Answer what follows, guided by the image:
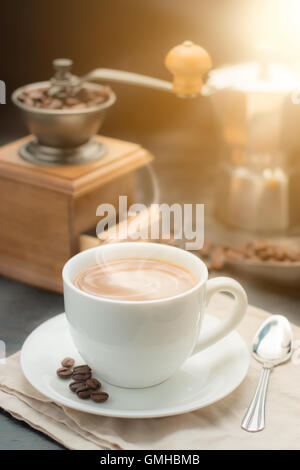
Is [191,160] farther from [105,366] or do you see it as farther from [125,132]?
[105,366]

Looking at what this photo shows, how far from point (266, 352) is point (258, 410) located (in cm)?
9

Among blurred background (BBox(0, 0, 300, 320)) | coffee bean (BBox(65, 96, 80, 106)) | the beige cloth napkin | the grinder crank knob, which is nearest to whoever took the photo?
the beige cloth napkin

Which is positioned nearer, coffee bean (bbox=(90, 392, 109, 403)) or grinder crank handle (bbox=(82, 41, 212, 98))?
coffee bean (bbox=(90, 392, 109, 403))

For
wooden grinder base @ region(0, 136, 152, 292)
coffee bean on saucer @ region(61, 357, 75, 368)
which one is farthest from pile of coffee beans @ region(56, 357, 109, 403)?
wooden grinder base @ region(0, 136, 152, 292)

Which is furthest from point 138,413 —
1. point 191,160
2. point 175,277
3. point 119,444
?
point 191,160

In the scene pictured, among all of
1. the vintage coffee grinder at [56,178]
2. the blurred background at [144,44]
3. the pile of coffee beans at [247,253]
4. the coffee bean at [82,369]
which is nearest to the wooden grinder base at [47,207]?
the vintage coffee grinder at [56,178]

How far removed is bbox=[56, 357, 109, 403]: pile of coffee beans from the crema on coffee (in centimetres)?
8

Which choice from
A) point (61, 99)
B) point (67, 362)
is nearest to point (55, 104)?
point (61, 99)

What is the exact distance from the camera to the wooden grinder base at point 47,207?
0.88m

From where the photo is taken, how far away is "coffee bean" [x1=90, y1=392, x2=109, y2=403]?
1.94ft

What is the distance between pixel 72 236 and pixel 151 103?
2.20 ft

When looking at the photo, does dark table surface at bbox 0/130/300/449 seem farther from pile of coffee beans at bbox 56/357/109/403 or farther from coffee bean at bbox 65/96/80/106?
coffee bean at bbox 65/96/80/106

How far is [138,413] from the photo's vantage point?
572mm

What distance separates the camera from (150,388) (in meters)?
0.62
